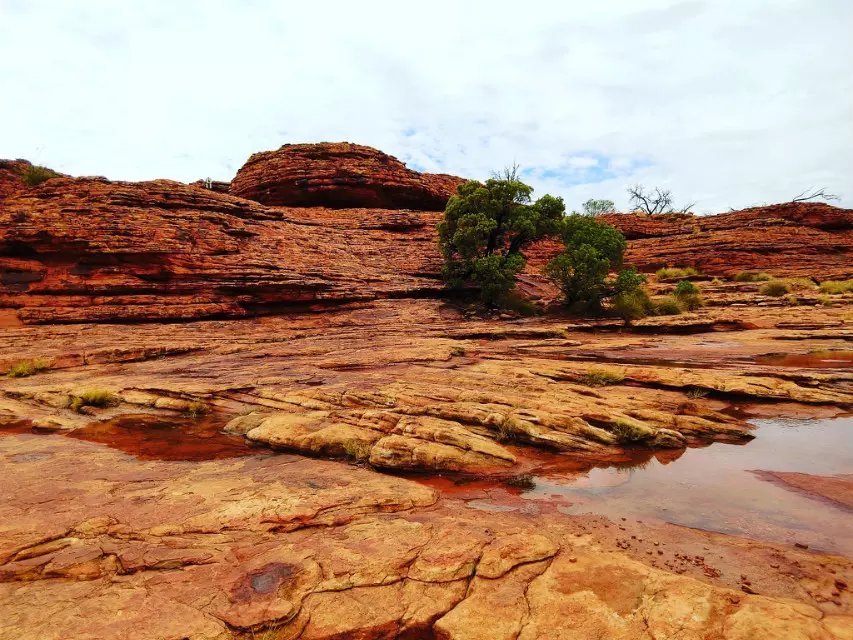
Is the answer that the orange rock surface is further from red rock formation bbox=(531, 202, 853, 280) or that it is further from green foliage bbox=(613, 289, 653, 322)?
red rock formation bbox=(531, 202, 853, 280)

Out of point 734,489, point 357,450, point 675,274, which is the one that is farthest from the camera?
point 675,274

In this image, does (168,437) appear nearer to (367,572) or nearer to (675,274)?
(367,572)

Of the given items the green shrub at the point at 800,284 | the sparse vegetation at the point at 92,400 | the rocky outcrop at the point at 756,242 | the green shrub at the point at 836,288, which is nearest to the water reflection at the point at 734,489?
the sparse vegetation at the point at 92,400

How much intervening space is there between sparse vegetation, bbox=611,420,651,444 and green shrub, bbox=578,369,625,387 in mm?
3073

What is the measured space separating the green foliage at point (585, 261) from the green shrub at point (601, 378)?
15476 mm

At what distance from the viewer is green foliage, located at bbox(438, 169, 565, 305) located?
2916 cm

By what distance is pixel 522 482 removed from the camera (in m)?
8.59

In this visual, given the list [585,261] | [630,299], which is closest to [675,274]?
[630,299]

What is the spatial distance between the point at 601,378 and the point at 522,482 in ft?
19.7

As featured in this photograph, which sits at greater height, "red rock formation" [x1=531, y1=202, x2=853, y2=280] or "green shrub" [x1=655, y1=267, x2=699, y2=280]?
"red rock formation" [x1=531, y1=202, x2=853, y2=280]

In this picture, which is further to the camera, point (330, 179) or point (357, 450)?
point (330, 179)

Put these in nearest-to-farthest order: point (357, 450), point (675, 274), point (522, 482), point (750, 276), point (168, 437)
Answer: point (522, 482), point (357, 450), point (168, 437), point (750, 276), point (675, 274)

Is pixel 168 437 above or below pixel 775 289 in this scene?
below

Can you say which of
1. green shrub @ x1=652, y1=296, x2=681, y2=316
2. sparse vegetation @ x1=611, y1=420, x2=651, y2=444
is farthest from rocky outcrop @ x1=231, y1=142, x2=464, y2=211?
sparse vegetation @ x1=611, y1=420, x2=651, y2=444
